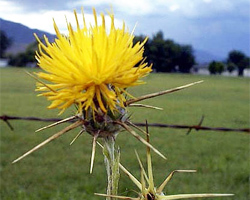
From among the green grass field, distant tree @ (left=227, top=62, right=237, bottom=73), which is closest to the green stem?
the green grass field

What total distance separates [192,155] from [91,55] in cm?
1027

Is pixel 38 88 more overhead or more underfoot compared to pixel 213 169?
more overhead

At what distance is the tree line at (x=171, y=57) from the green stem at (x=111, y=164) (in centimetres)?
3203

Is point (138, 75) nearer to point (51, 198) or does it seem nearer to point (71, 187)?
point (51, 198)

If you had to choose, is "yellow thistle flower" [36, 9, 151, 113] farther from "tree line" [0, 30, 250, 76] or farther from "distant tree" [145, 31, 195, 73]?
"distant tree" [145, 31, 195, 73]

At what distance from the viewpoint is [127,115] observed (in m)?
1.34

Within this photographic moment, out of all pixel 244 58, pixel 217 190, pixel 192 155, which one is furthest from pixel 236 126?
pixel 244 58

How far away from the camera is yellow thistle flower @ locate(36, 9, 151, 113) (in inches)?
45.8

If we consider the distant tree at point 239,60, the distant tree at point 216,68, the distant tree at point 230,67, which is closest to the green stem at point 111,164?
the distant tree at point 216,68

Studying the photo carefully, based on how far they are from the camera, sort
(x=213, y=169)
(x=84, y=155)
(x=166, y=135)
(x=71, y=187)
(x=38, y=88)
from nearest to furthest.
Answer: (x=38, y=88)
(x=71, y=187)
(x=213, y=169)
(x=84, y=155)
(x=166, y=135)

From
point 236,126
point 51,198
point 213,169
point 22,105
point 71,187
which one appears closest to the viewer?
point 51,198

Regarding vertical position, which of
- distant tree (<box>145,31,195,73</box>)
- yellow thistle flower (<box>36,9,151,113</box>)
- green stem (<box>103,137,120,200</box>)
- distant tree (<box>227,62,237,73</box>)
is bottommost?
distant tree (<box>227,62,237,73</box>)

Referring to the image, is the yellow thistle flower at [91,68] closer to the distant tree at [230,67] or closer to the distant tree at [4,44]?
the distant tree at [4,44]

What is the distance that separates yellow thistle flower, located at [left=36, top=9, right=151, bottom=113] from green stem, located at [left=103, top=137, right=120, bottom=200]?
4.6 inches
